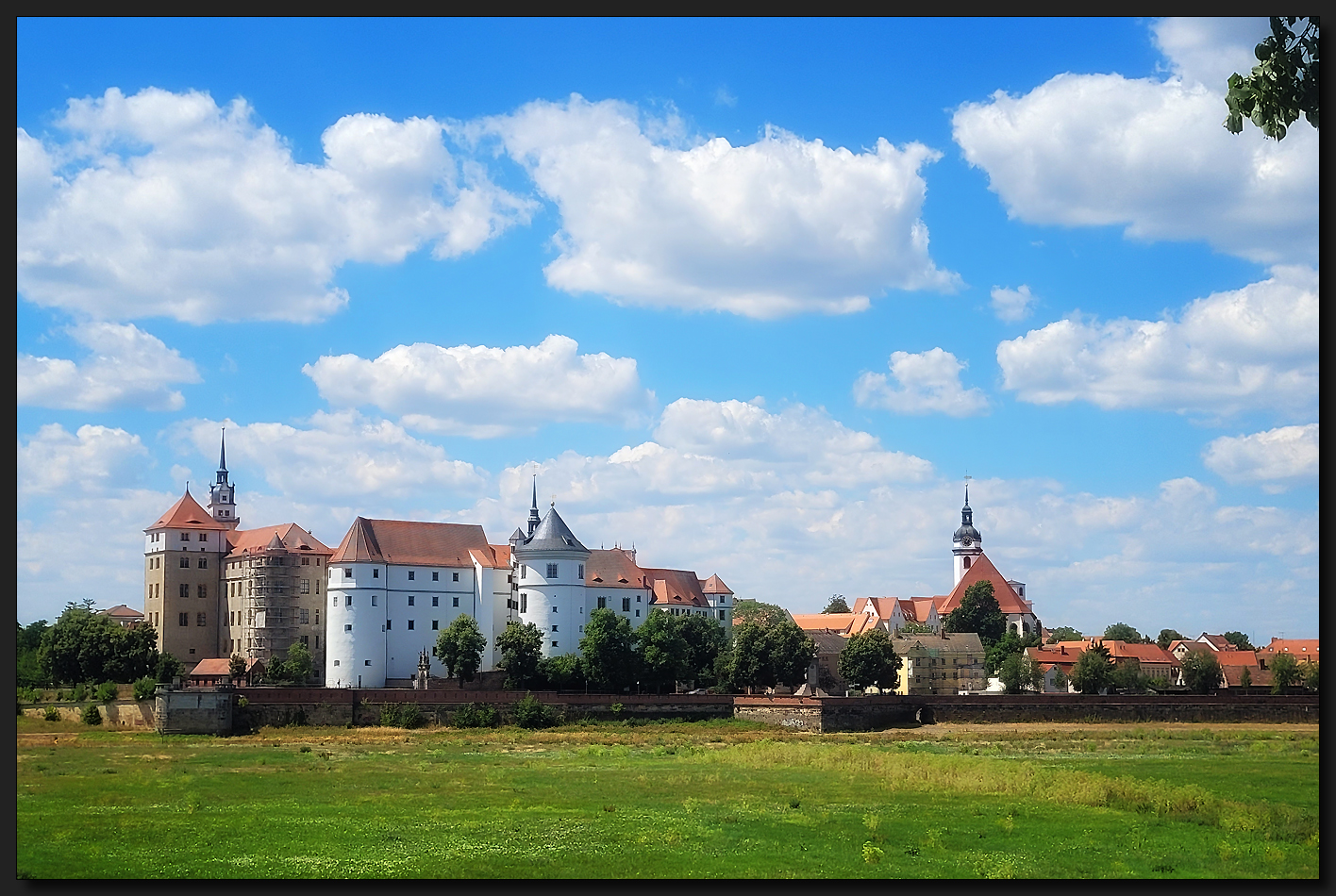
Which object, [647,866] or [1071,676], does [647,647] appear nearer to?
[1071,676]

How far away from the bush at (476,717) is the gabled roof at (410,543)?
84.8 feet

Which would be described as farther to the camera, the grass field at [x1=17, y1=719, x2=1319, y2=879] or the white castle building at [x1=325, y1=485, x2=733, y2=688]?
the white castle building at [x1=325, y1=485, x2=733, y2=688]

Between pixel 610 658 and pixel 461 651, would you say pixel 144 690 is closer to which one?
pixel 461 651

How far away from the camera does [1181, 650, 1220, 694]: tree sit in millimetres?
89900

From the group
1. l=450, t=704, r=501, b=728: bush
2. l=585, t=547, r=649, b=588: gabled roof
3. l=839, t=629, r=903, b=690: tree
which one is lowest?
l=450, t=704, r=501, b=728: bush

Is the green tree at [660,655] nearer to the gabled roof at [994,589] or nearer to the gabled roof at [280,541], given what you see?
the gabled roof at [280,541]

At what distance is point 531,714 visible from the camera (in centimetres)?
6806

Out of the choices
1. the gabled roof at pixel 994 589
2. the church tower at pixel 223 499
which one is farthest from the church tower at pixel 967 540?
the church tower at pixel 223 499

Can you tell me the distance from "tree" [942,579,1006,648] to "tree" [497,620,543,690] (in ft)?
177

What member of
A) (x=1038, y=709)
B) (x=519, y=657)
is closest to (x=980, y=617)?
(x=1038, y=709)

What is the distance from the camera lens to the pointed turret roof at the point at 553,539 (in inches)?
3671

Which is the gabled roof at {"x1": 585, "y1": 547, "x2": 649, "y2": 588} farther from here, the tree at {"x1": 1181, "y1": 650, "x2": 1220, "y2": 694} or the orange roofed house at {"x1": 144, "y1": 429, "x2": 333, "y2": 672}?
the tree at {"x1": 1181, "y1": 650, "x2": 1220, "y2": 694}

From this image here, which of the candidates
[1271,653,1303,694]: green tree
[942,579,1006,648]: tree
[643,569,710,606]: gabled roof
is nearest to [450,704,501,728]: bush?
[643,569,710,606]: gabled roof

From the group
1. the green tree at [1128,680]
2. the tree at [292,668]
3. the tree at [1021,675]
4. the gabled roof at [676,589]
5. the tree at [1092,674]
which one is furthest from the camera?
the gabled roof at [676,589]
